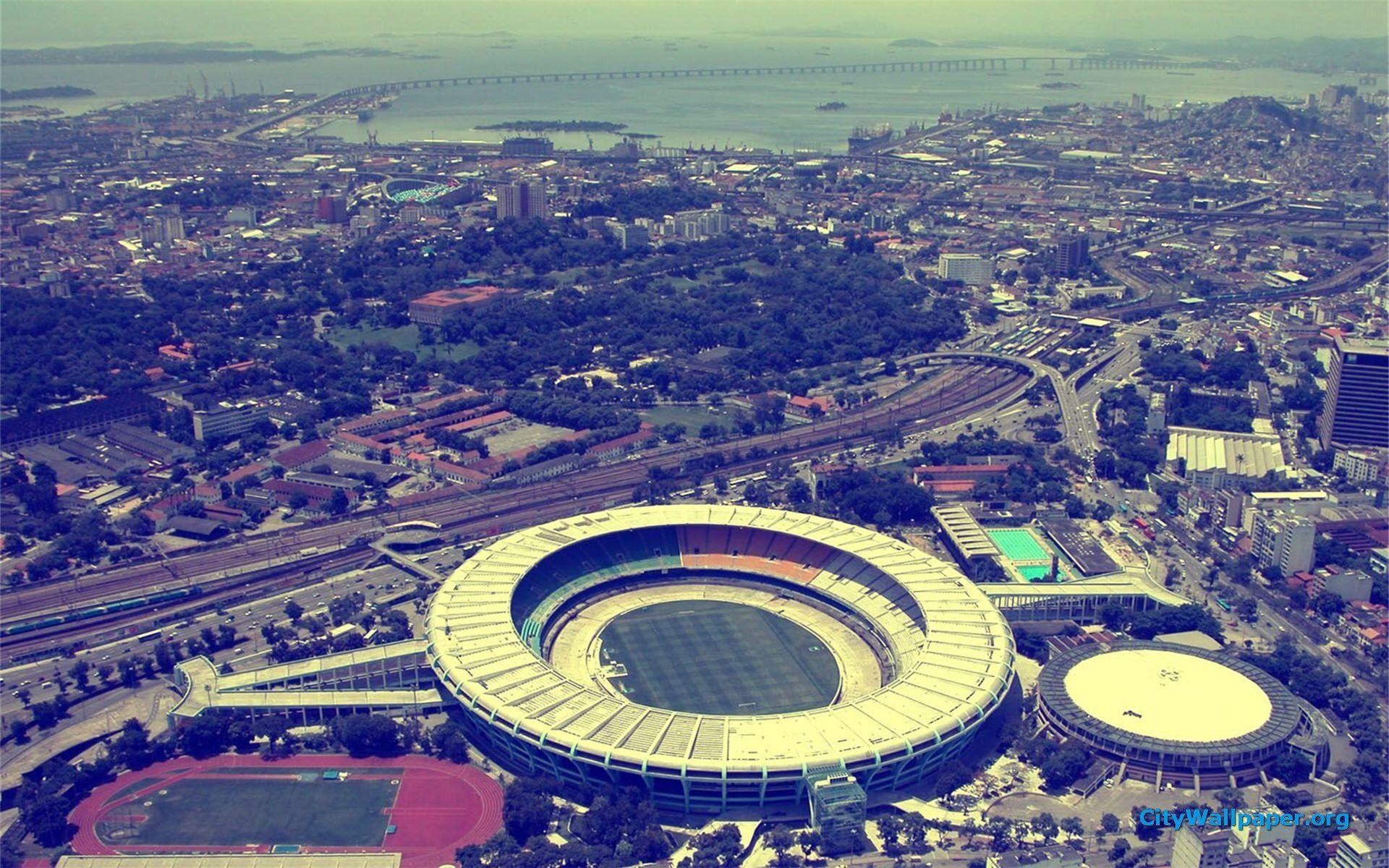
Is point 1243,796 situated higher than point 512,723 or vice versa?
point 512,723

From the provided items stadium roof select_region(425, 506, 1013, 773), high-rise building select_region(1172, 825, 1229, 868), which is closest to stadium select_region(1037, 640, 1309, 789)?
stadium roof select_region(425, 506, 1013, 773)

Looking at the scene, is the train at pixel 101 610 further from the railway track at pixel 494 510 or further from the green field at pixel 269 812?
the green field at pixel 269 812

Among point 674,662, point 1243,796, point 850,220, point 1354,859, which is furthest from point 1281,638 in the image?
point 850,220

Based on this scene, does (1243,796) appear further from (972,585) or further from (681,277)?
(681,277)

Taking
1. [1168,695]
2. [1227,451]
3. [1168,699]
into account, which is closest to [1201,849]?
[1168,699]

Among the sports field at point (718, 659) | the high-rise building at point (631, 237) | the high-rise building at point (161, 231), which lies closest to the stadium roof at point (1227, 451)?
the sports field at point (718, 659)

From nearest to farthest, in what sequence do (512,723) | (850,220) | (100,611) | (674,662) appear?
(512,723)
(674,662)
(100,611)
(850,220)

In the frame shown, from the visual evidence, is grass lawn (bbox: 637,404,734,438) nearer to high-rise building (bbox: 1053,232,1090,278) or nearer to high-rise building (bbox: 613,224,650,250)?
high-rise building (bbox: 613,224,650,250)
